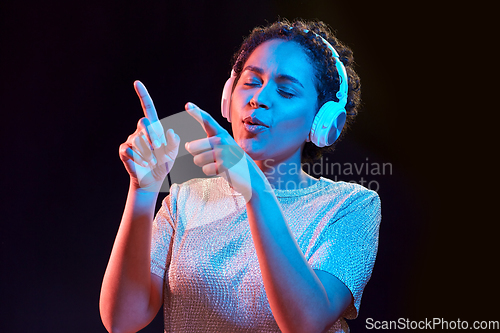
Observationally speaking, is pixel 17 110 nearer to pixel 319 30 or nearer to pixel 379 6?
pixel 319 30

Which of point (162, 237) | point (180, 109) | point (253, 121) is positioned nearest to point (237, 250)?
point (162, 237)

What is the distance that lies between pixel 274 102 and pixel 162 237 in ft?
1.48

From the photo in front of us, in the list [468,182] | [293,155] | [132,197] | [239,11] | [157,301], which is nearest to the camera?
[132,197]

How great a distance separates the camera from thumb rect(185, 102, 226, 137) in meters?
0.72

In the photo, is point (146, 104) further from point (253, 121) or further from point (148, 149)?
point (253, 121)

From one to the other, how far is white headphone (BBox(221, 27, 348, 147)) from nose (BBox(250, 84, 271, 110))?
0.16m

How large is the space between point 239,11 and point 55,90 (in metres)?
0.86

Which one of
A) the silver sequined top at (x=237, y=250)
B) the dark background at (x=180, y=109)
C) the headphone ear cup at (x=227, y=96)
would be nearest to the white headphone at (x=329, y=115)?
the headphone ear cup at (x=227, y=96)

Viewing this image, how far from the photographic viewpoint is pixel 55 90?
5.72 feet

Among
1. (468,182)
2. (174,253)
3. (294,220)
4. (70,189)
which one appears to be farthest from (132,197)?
(468,182)

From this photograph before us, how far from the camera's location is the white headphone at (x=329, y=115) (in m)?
1.07

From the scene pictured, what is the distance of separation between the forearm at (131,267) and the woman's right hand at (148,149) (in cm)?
4

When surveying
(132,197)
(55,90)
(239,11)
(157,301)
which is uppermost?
(239,11)

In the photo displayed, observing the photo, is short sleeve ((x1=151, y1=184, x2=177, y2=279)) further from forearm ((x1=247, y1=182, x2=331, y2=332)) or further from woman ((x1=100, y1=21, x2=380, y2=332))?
forearm ((x1=247, y1=182, x2=331, y2=332))
